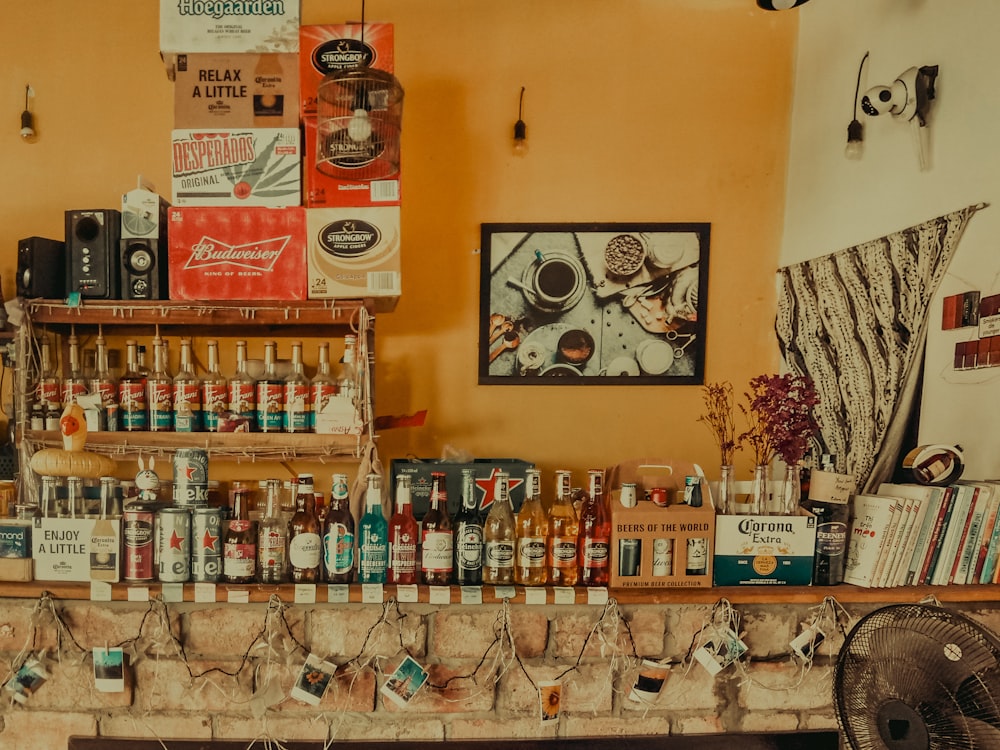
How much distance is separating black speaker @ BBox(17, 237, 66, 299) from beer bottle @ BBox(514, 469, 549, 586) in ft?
6.22

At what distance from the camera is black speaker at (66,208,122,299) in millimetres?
2350

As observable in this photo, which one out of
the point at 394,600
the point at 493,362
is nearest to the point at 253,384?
the point at 493,362

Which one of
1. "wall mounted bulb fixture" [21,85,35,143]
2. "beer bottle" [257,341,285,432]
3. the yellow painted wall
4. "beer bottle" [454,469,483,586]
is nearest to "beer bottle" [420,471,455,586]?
"beer bottle" [454,469,483,586]

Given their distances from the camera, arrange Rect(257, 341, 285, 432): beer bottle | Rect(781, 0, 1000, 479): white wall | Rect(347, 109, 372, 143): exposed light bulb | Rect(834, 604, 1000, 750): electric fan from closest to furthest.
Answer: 1. Rect(834, 604, 1000, 750): electric fan
2. Rect(781, 0, 1000, 479): white wall
3. Rect(347, 109, 372, 143): exposed light bulb
4. Rect(257, 341, 285, 432): beer bottle

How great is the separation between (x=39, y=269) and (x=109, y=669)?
4.90 feet

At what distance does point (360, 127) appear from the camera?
2.08 metres

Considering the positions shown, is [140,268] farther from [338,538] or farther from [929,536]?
[929,536]

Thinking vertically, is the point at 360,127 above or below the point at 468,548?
above

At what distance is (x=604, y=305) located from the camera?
2844 mm

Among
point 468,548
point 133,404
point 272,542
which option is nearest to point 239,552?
point 272,542

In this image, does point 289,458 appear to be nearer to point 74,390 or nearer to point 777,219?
point 74,390

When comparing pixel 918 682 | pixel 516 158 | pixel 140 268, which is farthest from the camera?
pixel 516 158

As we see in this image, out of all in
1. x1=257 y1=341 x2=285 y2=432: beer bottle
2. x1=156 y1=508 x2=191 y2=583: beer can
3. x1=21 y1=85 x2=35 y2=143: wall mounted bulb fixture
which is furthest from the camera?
x1=21 y1=85 x2=35 y2=143: wall mounted bulb fixture

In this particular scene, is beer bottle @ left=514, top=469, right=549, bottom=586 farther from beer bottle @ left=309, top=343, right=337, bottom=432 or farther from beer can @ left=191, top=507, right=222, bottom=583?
beer bottle @ left=309, top=343, right=337, bottom=432
